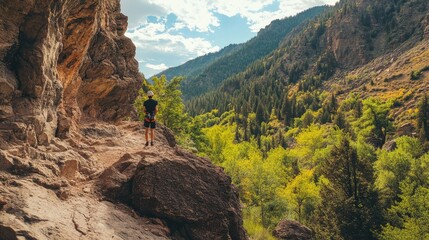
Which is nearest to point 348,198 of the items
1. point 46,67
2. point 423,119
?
point 46,67

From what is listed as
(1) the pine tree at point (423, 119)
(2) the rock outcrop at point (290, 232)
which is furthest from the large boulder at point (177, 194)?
(1) the pine tree at point (423, 119)

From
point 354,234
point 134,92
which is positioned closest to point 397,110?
point 354,234

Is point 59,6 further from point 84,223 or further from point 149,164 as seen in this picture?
point 84,223

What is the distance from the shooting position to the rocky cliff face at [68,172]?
346 inches

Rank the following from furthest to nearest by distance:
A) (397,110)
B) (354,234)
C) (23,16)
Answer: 1. (397,110)
2. (354,234)
3. (23,16)

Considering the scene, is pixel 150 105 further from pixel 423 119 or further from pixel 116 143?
pixel 423 119

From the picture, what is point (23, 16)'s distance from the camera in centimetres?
1057

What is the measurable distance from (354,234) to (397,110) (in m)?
86.6

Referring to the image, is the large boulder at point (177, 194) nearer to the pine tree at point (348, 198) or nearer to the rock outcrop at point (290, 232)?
the rock outcrop at point (290, 232)

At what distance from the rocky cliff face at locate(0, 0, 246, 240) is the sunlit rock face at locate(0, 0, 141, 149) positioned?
0.10ft

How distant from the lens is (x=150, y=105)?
16031mm

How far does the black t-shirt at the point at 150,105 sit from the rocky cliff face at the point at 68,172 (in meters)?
1.91

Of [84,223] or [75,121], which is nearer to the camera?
[84,223]

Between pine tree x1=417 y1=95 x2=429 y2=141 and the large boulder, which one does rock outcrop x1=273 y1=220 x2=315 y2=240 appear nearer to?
the large boulder
